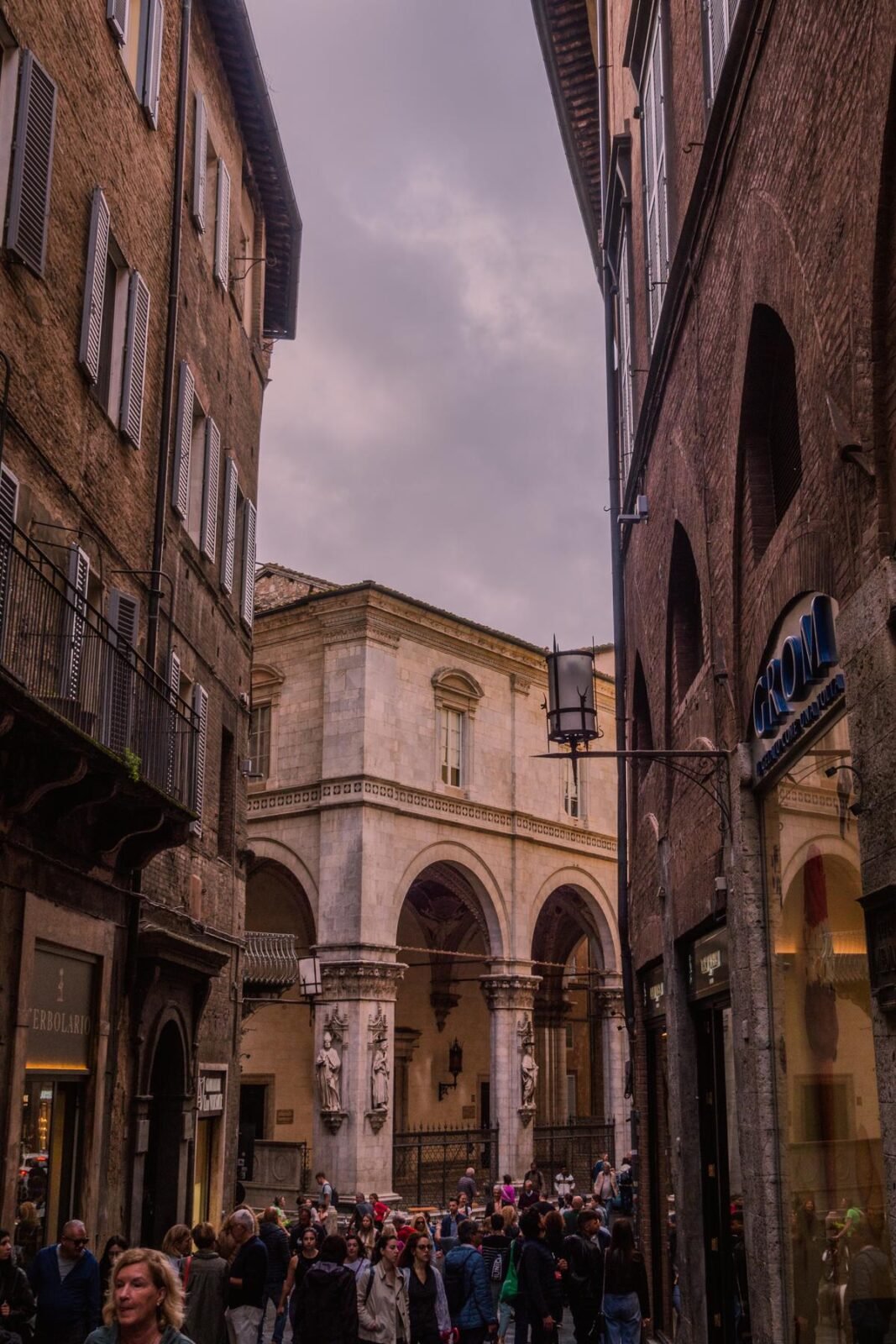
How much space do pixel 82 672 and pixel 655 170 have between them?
23.2 ft

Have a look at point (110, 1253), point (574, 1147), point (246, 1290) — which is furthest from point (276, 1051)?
point (246, 1290)

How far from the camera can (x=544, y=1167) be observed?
3359 centimetres

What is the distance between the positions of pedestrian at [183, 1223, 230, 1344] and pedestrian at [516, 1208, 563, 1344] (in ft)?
8.24

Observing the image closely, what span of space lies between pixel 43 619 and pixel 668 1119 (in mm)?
7654

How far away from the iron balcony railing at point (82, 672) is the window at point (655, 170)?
550cm

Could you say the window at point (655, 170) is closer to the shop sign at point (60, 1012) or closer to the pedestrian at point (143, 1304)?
the shop sign at point (60, 1012)

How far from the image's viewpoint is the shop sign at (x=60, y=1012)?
10.4 m

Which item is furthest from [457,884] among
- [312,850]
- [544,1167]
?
[544,1167]

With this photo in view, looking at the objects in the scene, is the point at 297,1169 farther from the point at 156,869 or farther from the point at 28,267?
the point at 28,267

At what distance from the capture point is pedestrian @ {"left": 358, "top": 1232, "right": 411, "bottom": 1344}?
30.6 feet

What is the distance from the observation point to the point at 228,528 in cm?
1759

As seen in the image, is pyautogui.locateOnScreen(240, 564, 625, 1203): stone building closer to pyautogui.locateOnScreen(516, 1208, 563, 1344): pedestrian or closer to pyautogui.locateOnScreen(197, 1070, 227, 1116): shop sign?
pyautogui.locateOnScreen(197, 1070, 227, 1116): shop sign

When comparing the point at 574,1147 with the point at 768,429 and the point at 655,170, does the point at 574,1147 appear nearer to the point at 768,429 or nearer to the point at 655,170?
the point at 655,170

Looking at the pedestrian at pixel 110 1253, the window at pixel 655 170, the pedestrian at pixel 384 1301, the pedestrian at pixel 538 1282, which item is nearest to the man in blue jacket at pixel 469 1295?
the pedestrian at pixel 538 1282
